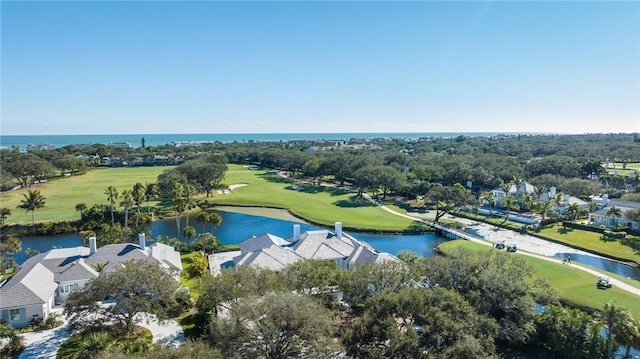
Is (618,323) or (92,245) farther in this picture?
(92,245)

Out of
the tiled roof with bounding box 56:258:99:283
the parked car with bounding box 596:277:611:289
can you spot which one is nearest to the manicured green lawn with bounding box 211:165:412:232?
the parked car with bounding box 596:277:611:289

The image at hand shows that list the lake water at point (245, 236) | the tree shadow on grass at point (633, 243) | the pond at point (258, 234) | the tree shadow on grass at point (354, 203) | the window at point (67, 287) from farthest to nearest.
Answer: the tree shadow on grass at point (354, 203) < the lake water at point (245, 236) < the tree shadow on grass at point (633, 243) < the pond at point (258, 234) < the window at point (67, 287)

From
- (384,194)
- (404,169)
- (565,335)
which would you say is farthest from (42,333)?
(404,169)

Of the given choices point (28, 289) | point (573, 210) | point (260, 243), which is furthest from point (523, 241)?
point (28, 289)

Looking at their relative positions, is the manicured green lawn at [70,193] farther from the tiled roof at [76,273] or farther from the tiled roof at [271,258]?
the tiled roof at [271,258]

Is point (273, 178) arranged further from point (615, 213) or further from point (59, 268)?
point (59, 268)

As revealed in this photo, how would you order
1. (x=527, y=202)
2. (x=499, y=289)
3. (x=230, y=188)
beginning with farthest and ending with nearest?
(x=230, y=188)
(x=527, y=202)
(x=499, y=289)

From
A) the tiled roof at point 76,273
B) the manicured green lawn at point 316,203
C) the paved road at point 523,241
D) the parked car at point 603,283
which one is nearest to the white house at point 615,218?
→ the paved road at point 523,241
